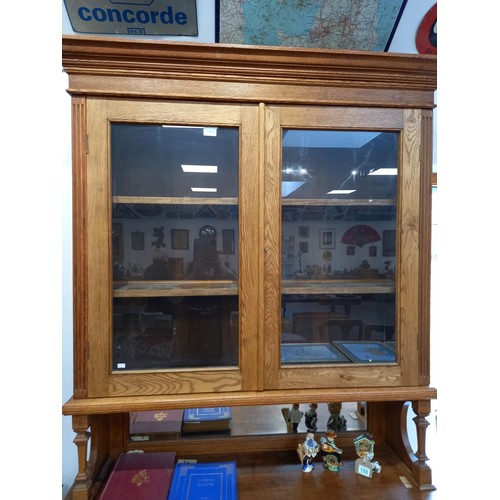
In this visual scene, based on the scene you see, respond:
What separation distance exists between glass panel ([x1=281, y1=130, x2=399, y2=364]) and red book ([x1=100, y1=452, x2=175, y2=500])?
552 mm

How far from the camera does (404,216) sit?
939 millimetres

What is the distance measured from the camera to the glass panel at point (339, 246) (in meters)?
0.96

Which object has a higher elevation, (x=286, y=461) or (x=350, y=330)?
(x=350, y=330)

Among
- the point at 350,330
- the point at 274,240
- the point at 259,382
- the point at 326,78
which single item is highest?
the point at 326,78

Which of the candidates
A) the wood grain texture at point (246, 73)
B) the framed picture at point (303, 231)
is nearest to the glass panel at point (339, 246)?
the framed picture at point (303, 231)

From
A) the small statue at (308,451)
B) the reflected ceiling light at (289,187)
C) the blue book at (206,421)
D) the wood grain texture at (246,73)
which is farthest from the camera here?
the blue book at (206,421)

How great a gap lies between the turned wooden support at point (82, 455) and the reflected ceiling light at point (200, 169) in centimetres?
76

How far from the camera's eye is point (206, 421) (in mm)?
1164

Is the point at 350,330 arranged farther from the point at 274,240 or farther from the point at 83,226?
the point at 83,226

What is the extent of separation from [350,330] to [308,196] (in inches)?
17.9

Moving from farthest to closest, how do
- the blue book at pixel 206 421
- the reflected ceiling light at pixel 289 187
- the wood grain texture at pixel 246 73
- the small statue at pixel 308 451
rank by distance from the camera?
the blue book at pixel 206 421 → the small statue at pixel 308 451 → the reflected ceiling light at pixel 289 187 → the wood grain texture at pixel 246 73

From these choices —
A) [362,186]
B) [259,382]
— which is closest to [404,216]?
[362,186]

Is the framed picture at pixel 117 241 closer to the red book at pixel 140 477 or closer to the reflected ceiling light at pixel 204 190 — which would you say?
the reflected ceiling light at pixel 204 190

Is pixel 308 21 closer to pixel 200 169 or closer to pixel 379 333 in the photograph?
pixel 200 169
